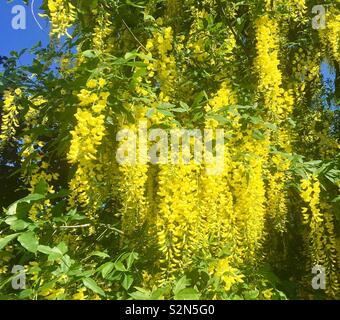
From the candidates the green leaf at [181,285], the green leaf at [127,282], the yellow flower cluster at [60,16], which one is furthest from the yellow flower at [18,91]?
the green leaf at [181,285]

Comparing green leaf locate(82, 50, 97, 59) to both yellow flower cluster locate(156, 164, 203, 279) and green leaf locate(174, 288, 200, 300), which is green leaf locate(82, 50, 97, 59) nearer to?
yellow flower cluster locate(156, 164, 203, 279)

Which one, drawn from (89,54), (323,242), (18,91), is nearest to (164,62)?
(89,54)

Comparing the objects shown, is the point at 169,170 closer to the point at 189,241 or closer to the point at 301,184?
the point at 189,241

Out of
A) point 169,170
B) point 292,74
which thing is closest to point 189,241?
point 169,170

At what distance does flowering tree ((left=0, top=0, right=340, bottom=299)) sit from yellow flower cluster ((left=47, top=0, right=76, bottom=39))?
1 cm

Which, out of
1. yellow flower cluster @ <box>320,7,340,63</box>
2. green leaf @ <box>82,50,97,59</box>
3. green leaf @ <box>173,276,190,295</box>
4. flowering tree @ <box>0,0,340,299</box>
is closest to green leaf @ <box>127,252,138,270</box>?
flowering tree @ <box>0,0,340,299</box>

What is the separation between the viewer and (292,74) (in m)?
4.41

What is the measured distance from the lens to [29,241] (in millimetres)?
2121

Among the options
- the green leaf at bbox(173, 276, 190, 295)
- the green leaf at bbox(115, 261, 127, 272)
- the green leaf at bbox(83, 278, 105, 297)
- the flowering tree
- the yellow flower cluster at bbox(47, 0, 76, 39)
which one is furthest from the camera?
the yellow flower cluster at bbox(47, 0, 76, 39)

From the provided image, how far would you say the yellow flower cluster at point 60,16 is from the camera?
9.61 ft

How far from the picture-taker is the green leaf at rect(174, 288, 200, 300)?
229 centimetres
